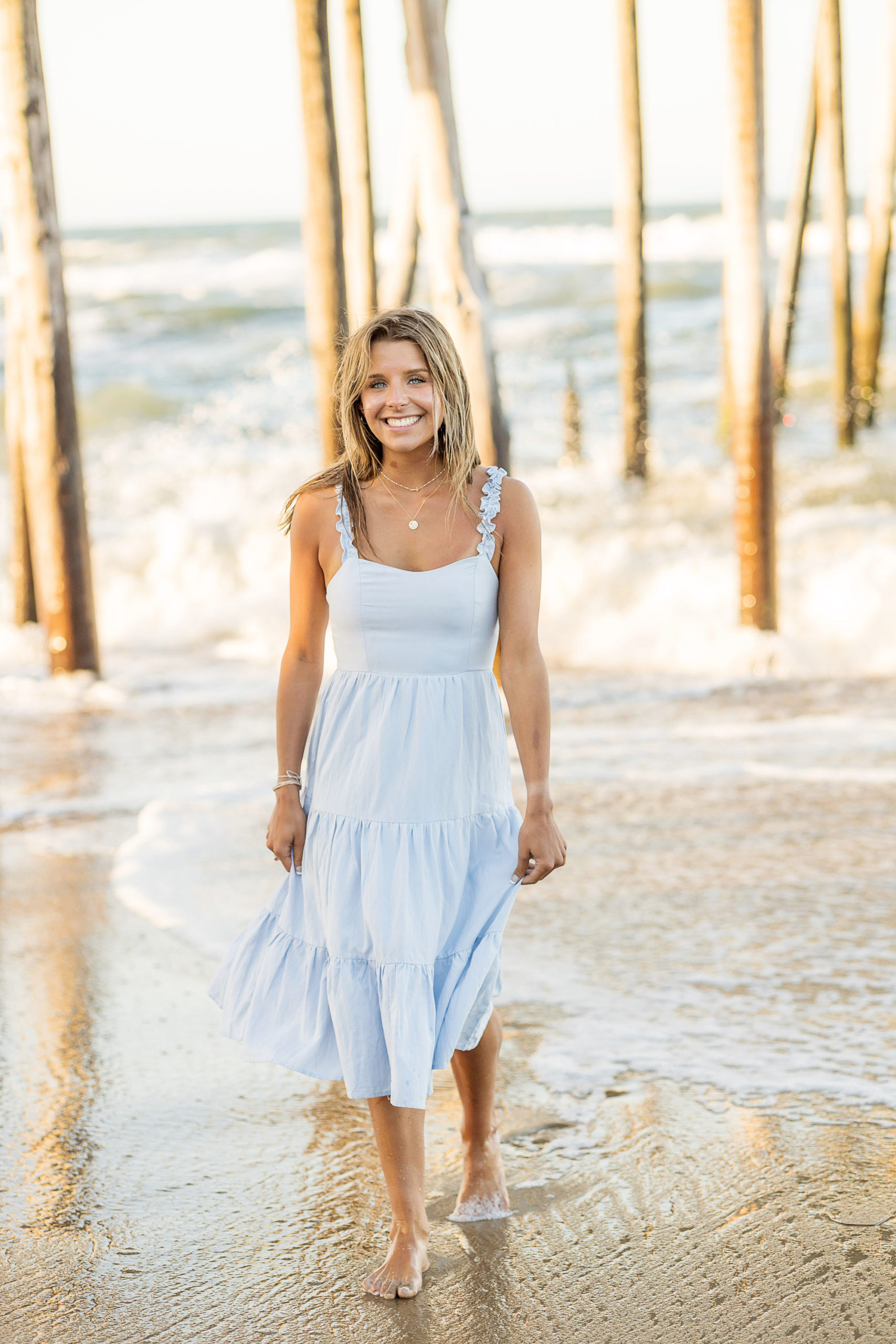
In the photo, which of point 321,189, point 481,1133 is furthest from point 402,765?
point 321,189

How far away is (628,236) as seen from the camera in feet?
37.4

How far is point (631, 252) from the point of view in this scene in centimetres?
1152

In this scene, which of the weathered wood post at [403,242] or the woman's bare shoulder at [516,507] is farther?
the weathered wood post at [403,242]

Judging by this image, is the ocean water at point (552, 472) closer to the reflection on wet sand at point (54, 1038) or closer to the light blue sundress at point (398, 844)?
the reflection on wet sand at point (54, 1038)

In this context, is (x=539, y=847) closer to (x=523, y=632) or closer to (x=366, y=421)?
(x=523, y=632)

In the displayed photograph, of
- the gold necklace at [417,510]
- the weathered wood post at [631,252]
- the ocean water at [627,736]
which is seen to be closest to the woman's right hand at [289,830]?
the gold necklace at [417,510]

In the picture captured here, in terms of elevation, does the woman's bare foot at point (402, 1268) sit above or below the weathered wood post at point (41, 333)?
below

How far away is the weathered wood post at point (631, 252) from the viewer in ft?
35.6

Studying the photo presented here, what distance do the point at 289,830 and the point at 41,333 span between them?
5065 millimetres

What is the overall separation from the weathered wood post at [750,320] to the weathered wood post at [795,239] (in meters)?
6.63

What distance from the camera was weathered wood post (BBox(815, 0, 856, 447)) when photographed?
12695 mm

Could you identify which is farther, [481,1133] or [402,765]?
[481,1133]

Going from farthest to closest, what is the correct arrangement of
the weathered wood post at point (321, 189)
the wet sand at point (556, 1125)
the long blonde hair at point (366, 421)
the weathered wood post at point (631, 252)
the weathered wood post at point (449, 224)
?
the weathered wood post at point (631, 252) → the weathered wood post at point (321, 189) → the weathered wood post at point (449, 224) → the long blonde hair at point (366, 421) → the wet sand at point (556, 1125)

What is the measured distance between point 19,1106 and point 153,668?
530 centimetres
